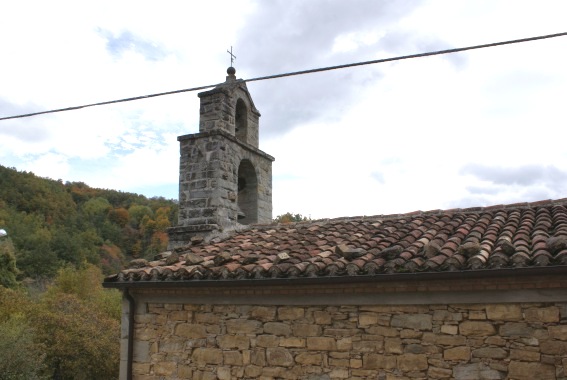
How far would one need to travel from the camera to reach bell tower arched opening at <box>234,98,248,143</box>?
9641mm

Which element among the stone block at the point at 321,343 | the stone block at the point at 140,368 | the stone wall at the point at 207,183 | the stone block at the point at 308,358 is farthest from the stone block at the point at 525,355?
the stone wall at the point at 207,183

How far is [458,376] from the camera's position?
497 centimetres

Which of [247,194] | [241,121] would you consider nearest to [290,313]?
[247,194]

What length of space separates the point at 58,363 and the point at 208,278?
40.5 ft

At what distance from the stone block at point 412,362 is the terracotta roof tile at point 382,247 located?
0.93 meters

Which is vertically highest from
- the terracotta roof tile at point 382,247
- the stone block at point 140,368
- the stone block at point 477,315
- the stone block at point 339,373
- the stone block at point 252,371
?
the terracotta roof tile at point 382,247

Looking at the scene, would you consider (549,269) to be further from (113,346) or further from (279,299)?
(113,346)

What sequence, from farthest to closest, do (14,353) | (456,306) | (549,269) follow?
(14,353), (456,306), (549,269)

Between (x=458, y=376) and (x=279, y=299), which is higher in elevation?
(x=279, y=299)

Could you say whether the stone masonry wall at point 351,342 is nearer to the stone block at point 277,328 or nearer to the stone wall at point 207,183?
the stone block at point 277,328

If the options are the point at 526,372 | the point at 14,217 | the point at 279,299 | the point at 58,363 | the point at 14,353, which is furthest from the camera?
the point at 14,217

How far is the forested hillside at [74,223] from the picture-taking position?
129ft

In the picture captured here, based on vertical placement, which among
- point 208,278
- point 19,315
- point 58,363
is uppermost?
point 208,278

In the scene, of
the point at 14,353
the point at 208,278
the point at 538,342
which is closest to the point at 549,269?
the point at 538,342
